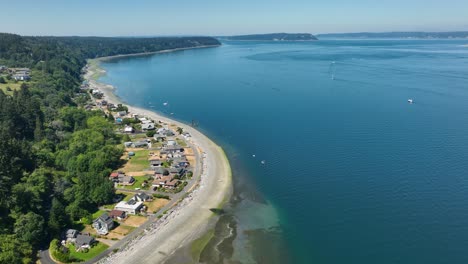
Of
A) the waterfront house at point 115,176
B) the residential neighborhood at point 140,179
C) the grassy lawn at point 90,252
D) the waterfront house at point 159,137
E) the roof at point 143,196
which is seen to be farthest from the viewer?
the waterfront house at point 159,137

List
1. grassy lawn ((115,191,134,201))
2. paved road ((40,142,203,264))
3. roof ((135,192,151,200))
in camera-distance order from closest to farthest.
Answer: paved road ((40,142,203,264)) → roof ((135,192,151,200)) → grassy lawn ((115,191,134,201))

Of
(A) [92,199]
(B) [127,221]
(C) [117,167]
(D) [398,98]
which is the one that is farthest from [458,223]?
(D) [398,98]

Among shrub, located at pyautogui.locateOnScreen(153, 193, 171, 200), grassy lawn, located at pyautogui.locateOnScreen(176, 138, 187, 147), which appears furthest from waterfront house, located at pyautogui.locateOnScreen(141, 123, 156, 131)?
shrub, located at pyautogui.locateOnScreen(153, 193, 171, 200)

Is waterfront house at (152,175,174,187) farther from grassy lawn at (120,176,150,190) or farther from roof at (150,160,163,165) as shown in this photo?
roof at (150,160,163,165)

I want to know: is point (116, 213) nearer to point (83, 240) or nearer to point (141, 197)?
point (141, 197)

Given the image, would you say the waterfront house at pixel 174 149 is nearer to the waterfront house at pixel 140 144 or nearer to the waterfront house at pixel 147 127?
the waterfront house at pixel 140 144

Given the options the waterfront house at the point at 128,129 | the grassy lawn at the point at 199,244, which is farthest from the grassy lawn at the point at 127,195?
the waterfront house at the point at 128,129
